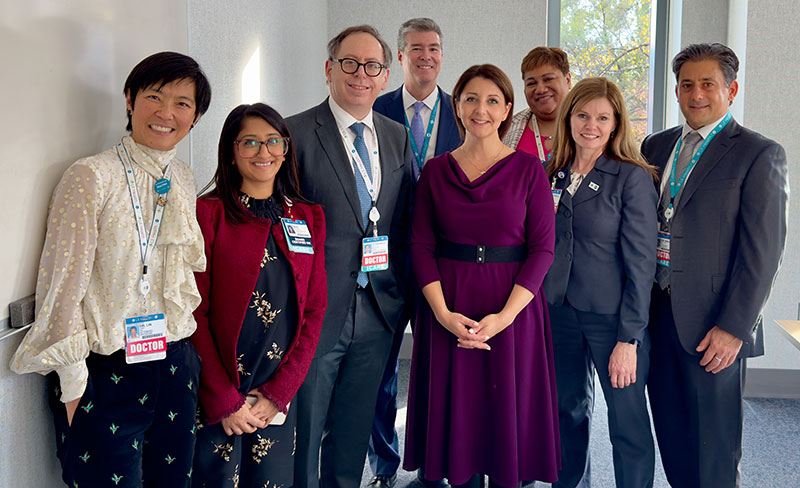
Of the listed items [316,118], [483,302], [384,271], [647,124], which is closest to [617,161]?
[483,302]

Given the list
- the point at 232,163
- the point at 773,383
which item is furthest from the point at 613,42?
the point at 232,163

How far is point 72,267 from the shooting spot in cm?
154

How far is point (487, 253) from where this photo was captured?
2.33 m

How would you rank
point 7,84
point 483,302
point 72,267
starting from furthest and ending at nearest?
1. point 483,302
2. point 72,267
3. point 7,84

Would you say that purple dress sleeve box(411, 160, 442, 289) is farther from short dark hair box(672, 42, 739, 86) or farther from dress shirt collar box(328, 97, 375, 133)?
Answer: short dark hair box(672, 42, 739, 86)

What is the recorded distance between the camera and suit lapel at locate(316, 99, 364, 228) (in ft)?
7.70

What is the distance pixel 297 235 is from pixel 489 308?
2.45 feet

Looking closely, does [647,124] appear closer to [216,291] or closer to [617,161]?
[617,161]

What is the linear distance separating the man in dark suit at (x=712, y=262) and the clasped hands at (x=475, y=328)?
0.73m

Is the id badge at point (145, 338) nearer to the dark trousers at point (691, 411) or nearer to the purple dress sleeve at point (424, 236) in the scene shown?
the purple dress sleeve at point (424, 236)

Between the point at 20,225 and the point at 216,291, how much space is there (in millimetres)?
588

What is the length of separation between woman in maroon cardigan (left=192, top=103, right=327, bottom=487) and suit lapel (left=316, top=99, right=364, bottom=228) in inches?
9.3

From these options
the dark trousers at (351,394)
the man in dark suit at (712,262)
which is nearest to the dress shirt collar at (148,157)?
the dark trousers at (351,394)

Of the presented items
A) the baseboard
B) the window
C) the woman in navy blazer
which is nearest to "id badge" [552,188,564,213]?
the woman in navy blazer
